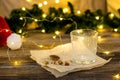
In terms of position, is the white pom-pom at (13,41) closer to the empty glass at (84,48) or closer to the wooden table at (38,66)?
the wooden table at (38,66)

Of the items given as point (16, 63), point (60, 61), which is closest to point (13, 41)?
point (16, 63)

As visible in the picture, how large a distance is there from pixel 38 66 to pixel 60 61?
0.25 ft

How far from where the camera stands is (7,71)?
2.90ft

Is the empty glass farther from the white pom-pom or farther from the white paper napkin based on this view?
the white pom-pom

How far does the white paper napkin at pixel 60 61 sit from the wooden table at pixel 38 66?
14 millimetres

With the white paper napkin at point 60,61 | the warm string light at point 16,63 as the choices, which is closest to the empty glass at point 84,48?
the white paper napkin at point 60,61

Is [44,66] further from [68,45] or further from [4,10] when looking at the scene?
[4,10]

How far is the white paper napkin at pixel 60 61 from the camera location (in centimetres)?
86

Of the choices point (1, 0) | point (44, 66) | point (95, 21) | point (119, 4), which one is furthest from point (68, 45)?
point (1, 0)

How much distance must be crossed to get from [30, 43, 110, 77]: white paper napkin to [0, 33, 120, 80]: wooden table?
0.05 feet

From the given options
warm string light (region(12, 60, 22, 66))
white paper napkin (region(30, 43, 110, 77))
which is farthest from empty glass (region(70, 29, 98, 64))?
warm string light (region(12, 60, 22, 66))

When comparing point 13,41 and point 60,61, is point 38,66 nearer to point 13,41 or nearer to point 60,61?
point 60,61

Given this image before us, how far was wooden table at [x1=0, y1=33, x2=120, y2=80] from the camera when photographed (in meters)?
0.84

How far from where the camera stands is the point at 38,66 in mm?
914
